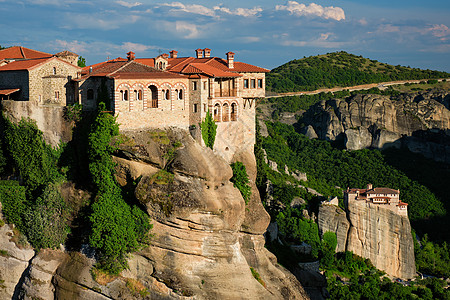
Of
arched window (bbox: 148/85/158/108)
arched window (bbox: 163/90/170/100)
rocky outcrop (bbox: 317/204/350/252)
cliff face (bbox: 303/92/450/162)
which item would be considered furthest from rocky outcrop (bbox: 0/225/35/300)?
cliff face (bbox: 303/92/450/162)

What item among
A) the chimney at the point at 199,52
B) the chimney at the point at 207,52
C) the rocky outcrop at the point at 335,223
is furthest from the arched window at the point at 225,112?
the rocky outcrop at the point at 335,223

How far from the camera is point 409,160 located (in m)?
104

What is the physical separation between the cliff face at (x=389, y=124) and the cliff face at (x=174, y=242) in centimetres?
6673

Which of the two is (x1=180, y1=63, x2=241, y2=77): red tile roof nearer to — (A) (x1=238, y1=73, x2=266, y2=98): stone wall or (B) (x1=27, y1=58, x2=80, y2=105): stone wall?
(A) (x1=238, y1=73, x2=266, y2=98): stone wall

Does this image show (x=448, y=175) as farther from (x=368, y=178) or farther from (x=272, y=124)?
(x=272, y=124)

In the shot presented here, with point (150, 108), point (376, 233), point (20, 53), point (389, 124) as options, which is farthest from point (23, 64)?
point (389, 124)

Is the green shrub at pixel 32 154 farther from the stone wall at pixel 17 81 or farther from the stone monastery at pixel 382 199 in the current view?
the stone monastery at pixel 382 199

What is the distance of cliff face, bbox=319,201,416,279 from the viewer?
73.4 m

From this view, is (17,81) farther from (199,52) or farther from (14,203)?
(199,52)

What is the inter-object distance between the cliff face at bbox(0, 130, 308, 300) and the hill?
10383cm

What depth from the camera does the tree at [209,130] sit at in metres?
46.2

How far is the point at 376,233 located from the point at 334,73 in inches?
3353

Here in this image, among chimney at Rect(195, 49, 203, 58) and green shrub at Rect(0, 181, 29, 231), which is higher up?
chimney at Rect(195, 49, 203, 58)

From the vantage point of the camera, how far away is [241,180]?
157 feet
